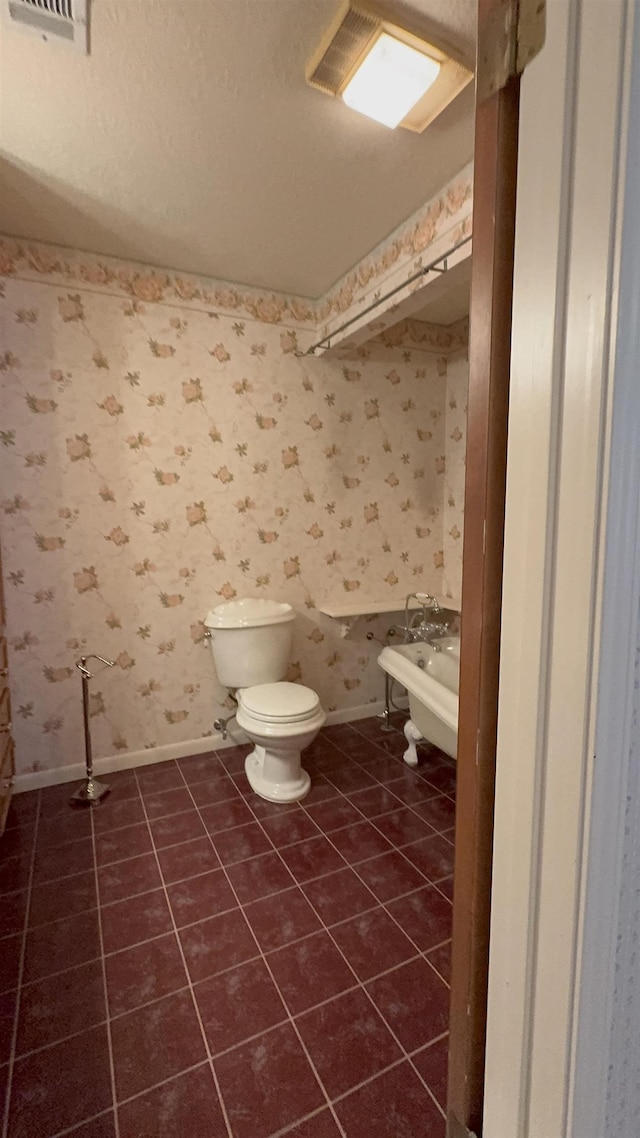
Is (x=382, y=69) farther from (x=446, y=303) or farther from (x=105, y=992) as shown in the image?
(x=105, y=992)

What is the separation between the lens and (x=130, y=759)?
251 cm

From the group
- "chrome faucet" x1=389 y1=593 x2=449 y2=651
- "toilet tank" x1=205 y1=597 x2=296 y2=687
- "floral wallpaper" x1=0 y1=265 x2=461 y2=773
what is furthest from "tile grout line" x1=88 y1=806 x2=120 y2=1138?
"chrome faucet" x1=389 y1=593 x2=449 y2=651

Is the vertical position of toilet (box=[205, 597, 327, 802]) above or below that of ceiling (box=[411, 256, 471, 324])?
below

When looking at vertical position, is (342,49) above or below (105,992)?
above

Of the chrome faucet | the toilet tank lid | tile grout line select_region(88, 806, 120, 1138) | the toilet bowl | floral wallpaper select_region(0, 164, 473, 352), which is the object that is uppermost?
floral wallpaper select_region(0, 164, 473, 352)

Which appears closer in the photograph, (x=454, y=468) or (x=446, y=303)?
(x=446, y=303)

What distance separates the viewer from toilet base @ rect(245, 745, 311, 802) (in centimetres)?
225

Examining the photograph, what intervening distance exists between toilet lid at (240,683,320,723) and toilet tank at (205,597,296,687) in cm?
10

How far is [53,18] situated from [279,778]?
2570 mm

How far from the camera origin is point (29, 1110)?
1.11 meters

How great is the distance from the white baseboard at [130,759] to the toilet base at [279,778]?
437 mm

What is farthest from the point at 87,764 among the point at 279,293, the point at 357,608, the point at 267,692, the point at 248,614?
the point at 279,293

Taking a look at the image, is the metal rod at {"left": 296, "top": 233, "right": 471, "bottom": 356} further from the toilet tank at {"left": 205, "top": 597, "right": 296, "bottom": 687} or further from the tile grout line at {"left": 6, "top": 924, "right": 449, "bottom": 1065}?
the tile grout line at {"left": 6, "top": 924, "right": 449, "bottom": 1065}

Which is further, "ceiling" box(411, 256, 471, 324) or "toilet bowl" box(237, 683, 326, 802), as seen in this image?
"toilet bowl" box(237, 683, 326, 802)
